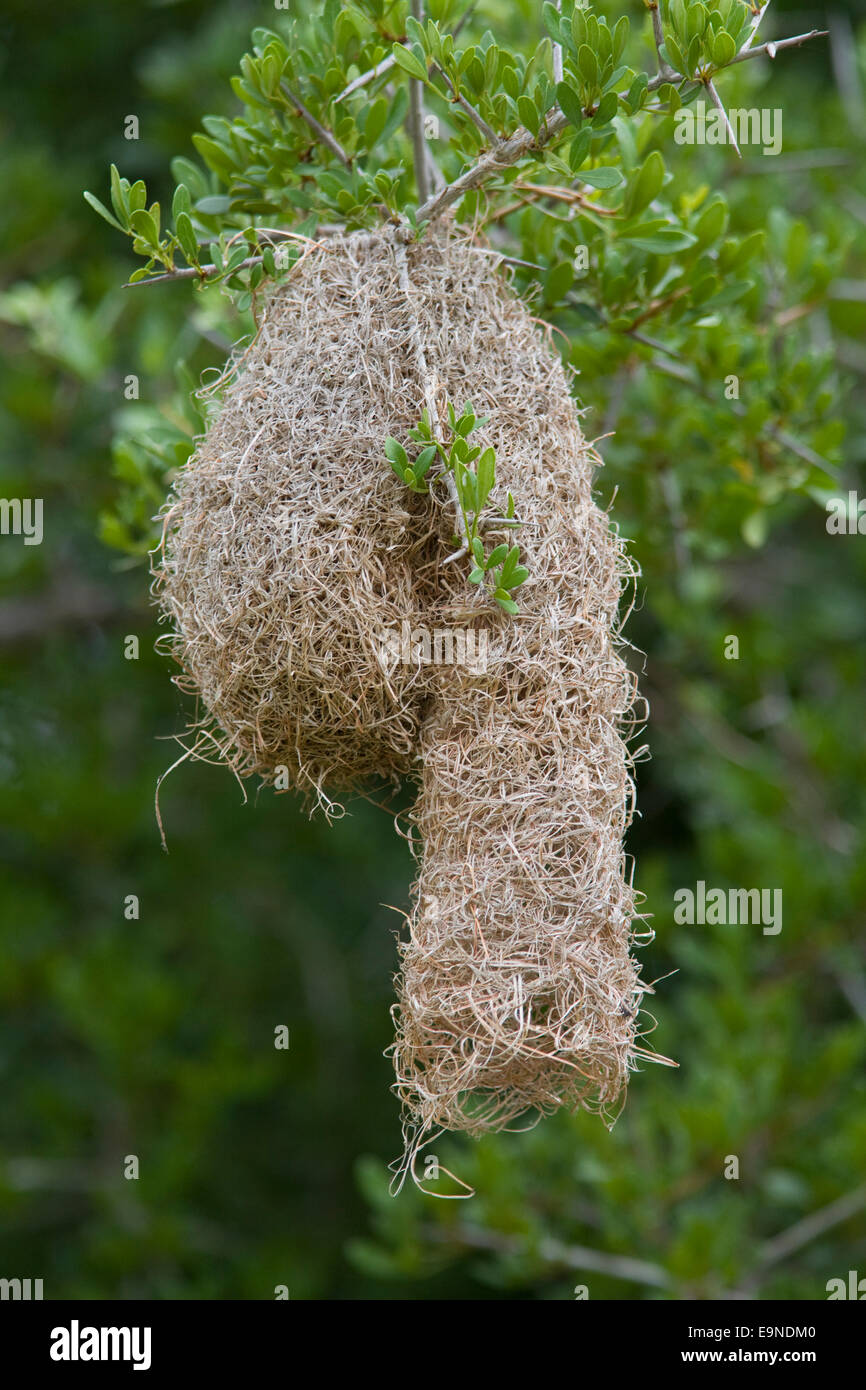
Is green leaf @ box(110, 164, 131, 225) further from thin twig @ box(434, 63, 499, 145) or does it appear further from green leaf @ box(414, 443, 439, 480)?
green leaf @ box(414, 443, 439, 480)

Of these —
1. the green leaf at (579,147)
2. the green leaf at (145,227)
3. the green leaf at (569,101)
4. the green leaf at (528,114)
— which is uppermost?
the green leaf at (569,101)

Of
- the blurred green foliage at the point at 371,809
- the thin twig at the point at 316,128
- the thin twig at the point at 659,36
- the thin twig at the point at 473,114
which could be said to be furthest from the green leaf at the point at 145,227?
the thin twig at the point at 659,36

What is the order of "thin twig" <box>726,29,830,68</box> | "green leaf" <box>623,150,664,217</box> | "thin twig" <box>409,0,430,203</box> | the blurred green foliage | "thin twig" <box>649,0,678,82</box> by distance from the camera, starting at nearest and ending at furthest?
"thin twig" <box>726,29,830,68</box> → "thin twig" <box>649,0,678,82</box> → "thin twig" <box>409,0,430,203</box> → "green leaf" <box>623,150,664,217</box> → the blurred green foliage

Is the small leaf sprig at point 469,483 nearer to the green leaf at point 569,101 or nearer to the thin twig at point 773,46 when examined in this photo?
the green leaf at point 569,101

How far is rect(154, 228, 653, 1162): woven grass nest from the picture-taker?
1.89 m

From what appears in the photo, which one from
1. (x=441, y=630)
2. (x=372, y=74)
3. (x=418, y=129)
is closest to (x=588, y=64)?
(x=418, y=129)

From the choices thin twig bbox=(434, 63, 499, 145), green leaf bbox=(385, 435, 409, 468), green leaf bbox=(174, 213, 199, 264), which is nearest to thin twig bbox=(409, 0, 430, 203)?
thin twig bbox=(434, 63, 499, 145)

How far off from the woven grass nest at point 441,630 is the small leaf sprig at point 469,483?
0.06 m

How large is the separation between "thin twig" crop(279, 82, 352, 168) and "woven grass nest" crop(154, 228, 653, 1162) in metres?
0.19

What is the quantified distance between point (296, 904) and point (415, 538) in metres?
5.54

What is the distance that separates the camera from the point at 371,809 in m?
6.62

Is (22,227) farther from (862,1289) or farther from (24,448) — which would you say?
(862,1289)

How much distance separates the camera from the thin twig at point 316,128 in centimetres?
211

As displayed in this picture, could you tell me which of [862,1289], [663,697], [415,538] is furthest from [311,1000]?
[415,538]
